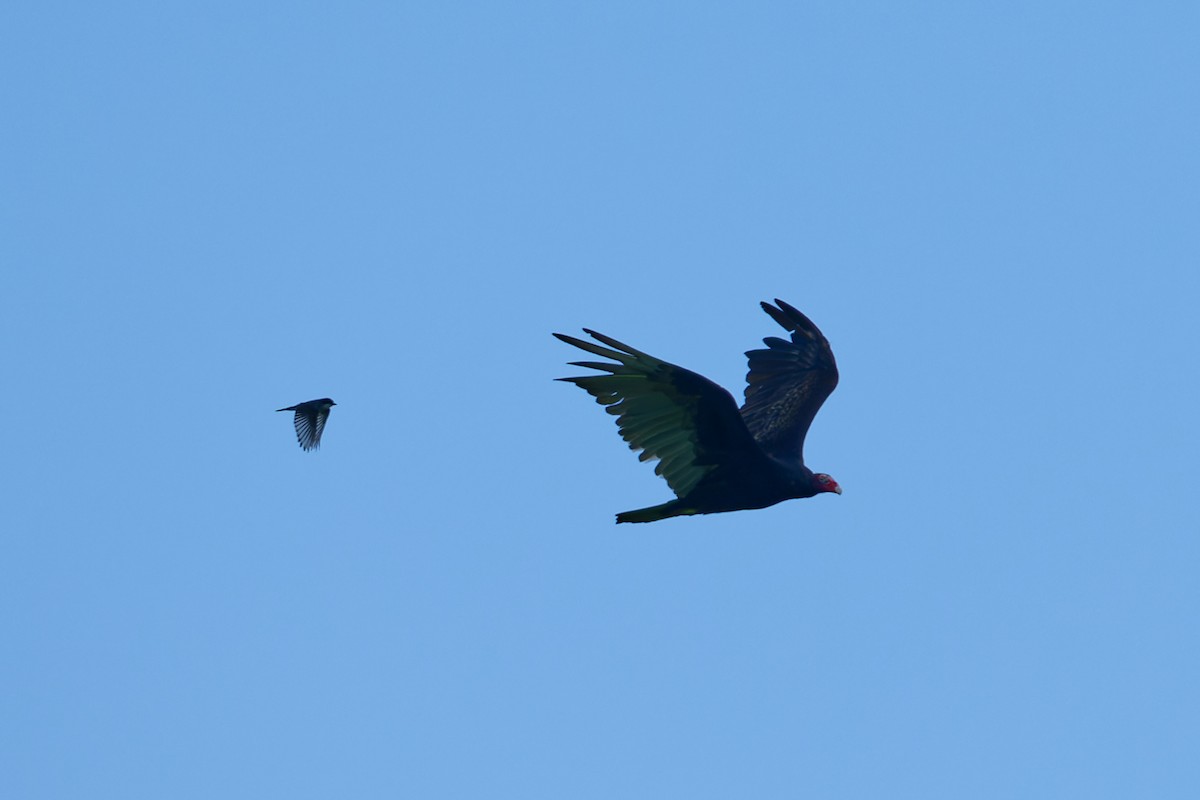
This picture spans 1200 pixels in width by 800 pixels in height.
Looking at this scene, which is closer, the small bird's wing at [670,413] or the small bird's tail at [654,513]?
the small bird's wing at [670,413]

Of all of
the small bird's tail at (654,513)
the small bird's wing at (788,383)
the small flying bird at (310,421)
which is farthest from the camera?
the small flying bird at (310,421)

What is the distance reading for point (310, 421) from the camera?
89.6 ft

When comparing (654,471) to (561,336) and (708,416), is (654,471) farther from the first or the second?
(561,336)

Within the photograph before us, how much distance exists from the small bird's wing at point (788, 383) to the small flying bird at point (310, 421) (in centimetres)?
994

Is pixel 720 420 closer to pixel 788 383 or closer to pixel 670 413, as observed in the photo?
pixel 670 413

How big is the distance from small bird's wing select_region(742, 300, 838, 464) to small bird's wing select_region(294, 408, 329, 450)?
10002 millimetres

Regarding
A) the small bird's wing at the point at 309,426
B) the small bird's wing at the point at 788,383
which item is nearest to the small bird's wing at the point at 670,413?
the small bird's wing at the point at 788,383

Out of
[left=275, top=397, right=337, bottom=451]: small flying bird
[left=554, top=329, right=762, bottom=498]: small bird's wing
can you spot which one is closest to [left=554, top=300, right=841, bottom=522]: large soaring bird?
[left=554, top=329, right=762, bottom=498]: small bird's wing

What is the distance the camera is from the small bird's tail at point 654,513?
1677 centimetres

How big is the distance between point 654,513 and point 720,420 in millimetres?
1279

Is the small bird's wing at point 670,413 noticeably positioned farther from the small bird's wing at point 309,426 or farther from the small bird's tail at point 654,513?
the small bird's wing at point 309,426

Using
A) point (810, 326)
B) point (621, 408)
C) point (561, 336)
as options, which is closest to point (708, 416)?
point (621, 408)

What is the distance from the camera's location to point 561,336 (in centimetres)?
1493

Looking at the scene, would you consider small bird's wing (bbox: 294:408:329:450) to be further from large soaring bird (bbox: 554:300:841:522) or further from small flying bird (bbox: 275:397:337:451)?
large soaring bird (bbox: 554:300:841:522)
